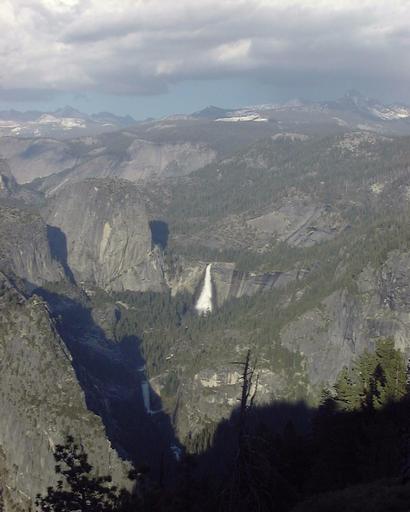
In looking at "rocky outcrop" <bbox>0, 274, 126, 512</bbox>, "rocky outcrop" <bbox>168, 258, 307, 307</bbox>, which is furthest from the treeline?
"rocky outcrop" <bbox>168, 258, 307, 307</bbox>

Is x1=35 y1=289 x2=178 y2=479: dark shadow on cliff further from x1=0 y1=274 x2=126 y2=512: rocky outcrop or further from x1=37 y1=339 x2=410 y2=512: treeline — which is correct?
x1=37 y1=339 x2=410 y2=512: treeline

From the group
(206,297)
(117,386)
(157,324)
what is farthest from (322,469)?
(206,297)

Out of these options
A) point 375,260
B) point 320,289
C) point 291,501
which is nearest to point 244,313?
point 320,289

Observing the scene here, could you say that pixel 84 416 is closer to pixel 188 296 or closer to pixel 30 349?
pixel 30 349

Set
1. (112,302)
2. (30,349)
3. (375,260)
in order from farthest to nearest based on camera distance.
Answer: (112,302), (375,260), (30,349)

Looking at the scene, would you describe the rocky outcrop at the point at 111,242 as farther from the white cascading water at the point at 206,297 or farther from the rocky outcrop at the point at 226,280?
the white cascading water at the point at 206,297

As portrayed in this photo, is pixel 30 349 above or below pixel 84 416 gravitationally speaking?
above

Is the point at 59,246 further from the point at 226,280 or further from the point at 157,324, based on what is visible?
the point at 226,280
